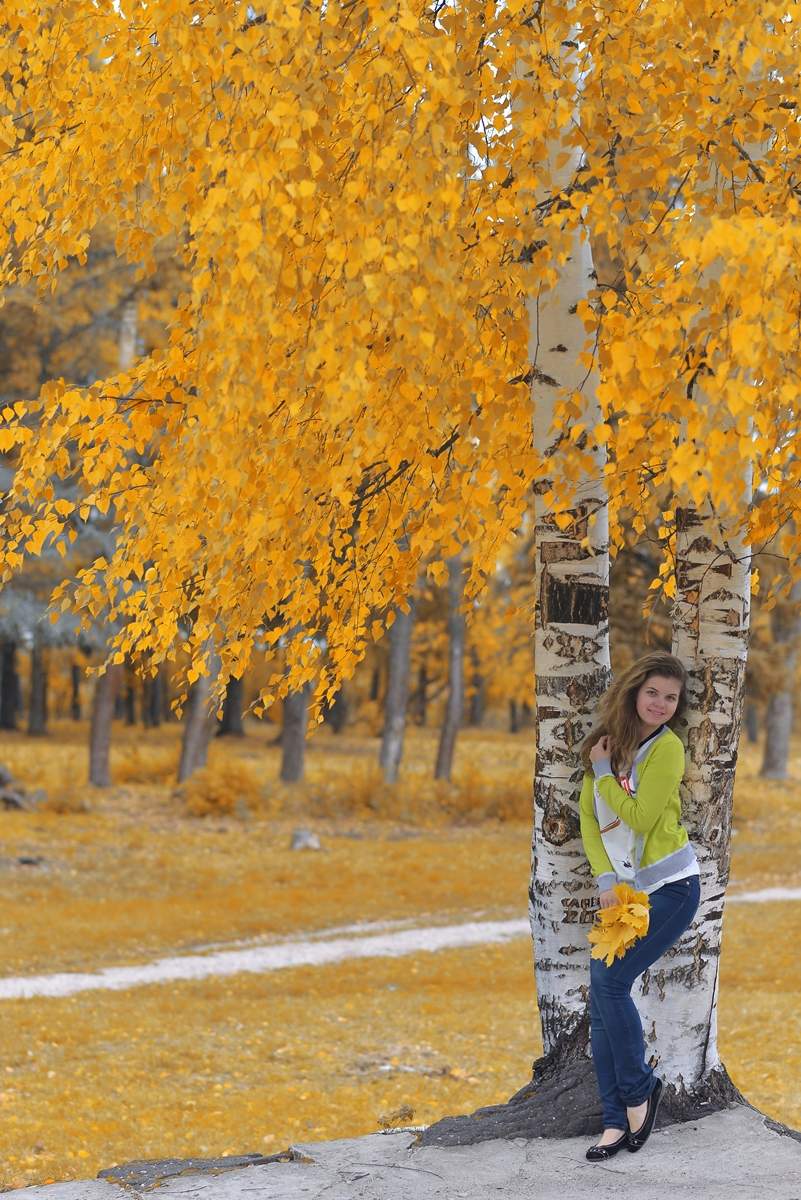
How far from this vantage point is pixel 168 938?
46.1ft

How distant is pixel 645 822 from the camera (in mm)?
5156

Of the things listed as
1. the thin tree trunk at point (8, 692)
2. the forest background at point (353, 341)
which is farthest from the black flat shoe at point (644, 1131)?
the thin tree trunk at point (8, 692)

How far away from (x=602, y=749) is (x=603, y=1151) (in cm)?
154

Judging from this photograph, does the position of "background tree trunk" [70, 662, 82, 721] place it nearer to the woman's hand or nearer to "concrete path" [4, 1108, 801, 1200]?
"concrete path" [4, 1108, 801, 1200]

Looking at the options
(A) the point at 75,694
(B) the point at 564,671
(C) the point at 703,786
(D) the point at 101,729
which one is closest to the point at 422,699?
(A) the point at 75,694

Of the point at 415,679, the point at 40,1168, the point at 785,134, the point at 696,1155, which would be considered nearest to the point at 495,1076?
the point at 40,1168

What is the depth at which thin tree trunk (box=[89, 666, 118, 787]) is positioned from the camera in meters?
23.3

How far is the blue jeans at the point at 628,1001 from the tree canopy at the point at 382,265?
4.62 feet

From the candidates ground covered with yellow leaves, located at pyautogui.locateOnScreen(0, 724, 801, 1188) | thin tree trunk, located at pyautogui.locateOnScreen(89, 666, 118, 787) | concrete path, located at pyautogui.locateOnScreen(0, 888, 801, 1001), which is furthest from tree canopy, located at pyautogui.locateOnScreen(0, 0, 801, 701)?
thin tree trunk, located at pyautogui.locateOnScreen(89, 666, 118, 787)

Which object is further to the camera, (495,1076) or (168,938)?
(168,938)

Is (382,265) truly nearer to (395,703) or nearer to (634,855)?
(634,855)

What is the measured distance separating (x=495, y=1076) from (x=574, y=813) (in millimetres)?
4120

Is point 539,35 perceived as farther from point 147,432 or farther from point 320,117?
point 147,432

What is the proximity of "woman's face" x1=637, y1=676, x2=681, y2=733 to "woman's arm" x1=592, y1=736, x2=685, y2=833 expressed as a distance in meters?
0.09
